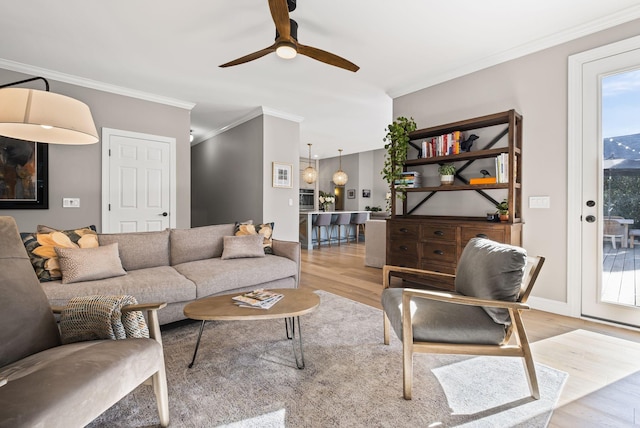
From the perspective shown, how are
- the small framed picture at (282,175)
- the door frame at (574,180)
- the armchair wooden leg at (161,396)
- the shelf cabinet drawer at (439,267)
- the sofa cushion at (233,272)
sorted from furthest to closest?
the small framed picture at (282,175), the shelf cabinet drawer at (439,267), the door frame at (574,180), the sofa cushion at (233,272), the armchair wooden leg at (161,396)

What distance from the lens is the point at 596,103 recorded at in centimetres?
272

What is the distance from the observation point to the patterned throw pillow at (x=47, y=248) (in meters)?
2.26

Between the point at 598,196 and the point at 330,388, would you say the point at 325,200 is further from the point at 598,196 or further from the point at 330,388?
the point at 330,388

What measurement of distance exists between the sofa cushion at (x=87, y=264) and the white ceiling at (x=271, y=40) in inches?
79.7

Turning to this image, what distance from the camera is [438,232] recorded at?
11.1 ft

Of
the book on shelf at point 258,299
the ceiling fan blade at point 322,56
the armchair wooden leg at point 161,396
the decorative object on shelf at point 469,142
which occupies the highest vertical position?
the ceiling fan blade at point 322,56

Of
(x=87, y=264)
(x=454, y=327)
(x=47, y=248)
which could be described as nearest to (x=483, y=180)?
(x=454, y=327)

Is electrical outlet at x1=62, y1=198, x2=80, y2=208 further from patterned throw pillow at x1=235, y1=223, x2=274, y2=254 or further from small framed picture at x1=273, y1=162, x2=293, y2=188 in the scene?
small framed picture at x1=273, y1=162, x2=293, y2=188

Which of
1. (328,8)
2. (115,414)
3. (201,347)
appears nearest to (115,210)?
(201,347)

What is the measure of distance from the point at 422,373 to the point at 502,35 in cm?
311

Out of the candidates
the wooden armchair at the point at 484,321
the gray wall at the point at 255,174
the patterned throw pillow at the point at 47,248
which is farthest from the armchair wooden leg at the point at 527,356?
the gray wall at the point at 255,174

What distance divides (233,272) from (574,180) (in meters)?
3.24

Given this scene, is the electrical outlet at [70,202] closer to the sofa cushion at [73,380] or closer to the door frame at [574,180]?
the sofa cushion at [73,380]

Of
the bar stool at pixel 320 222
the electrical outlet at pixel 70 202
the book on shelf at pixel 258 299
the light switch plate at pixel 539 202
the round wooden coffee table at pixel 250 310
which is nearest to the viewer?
the round wooden coffee table at pixel 250 310
